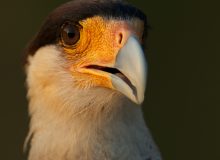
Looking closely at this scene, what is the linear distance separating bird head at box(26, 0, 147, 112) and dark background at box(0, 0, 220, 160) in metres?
3.00

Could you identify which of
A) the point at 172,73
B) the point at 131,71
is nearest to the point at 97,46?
the point at 131,71

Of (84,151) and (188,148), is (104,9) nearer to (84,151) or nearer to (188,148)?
(84,151)

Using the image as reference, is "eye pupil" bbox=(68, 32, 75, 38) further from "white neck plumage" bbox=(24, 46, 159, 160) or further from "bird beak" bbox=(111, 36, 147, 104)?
"bird beak" bbox=(111, 36, 147, 104)

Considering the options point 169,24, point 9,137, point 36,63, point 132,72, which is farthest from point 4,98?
point 132,72

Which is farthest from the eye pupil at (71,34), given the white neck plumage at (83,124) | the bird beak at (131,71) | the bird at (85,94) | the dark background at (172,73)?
the dark background at (172,73)

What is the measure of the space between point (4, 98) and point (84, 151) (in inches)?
129

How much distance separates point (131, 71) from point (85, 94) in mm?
343

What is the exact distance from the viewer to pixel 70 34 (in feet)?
12.3

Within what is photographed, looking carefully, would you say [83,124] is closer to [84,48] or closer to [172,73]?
[84,48]

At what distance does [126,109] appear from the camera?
3746 millimetres

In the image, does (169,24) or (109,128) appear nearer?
(109,128)

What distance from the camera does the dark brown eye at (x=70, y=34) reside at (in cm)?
372

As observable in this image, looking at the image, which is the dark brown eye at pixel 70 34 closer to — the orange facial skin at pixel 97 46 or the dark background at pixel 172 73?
the orange facial skin at pixel 97 46

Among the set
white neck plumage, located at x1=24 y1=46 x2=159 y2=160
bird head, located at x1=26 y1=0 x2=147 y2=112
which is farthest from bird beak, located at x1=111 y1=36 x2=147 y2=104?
white neck plumage, located at x1=24 y1=46 x2=159 y2=160
